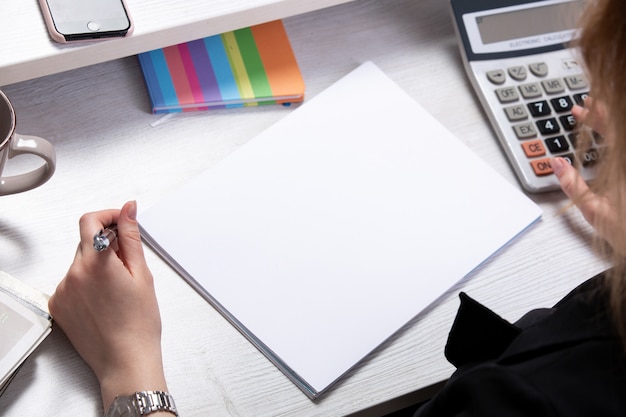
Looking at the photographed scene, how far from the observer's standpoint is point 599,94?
479 mm

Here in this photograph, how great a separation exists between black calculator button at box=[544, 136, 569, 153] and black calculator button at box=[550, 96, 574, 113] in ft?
0.11

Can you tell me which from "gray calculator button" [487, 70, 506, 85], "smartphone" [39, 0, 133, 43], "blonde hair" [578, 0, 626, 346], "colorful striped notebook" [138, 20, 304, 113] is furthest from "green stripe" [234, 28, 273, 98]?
"blonde hair" [578, 0, 626, 346]

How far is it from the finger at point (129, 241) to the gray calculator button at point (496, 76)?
40 centimetres

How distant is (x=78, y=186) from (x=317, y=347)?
0.27 metres

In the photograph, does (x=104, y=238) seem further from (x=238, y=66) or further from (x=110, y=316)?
(x=238, y=66)

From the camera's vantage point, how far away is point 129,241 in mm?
628

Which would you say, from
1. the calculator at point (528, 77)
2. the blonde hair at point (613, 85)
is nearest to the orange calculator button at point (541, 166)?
the calculator at point (528, 77)

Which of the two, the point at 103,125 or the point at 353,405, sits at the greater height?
the point at 103,125

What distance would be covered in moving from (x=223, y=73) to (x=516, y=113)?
0.31 meters

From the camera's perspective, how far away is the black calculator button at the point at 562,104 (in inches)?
30.0

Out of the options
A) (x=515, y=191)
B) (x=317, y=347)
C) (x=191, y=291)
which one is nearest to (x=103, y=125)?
(x=191, y=291)

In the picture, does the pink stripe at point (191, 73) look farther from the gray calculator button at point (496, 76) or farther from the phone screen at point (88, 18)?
the gray calculator button at point (496, 76)

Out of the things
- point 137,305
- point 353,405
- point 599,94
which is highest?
point 599,94

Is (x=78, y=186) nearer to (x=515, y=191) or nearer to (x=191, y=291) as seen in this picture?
(x=191, y=291)
